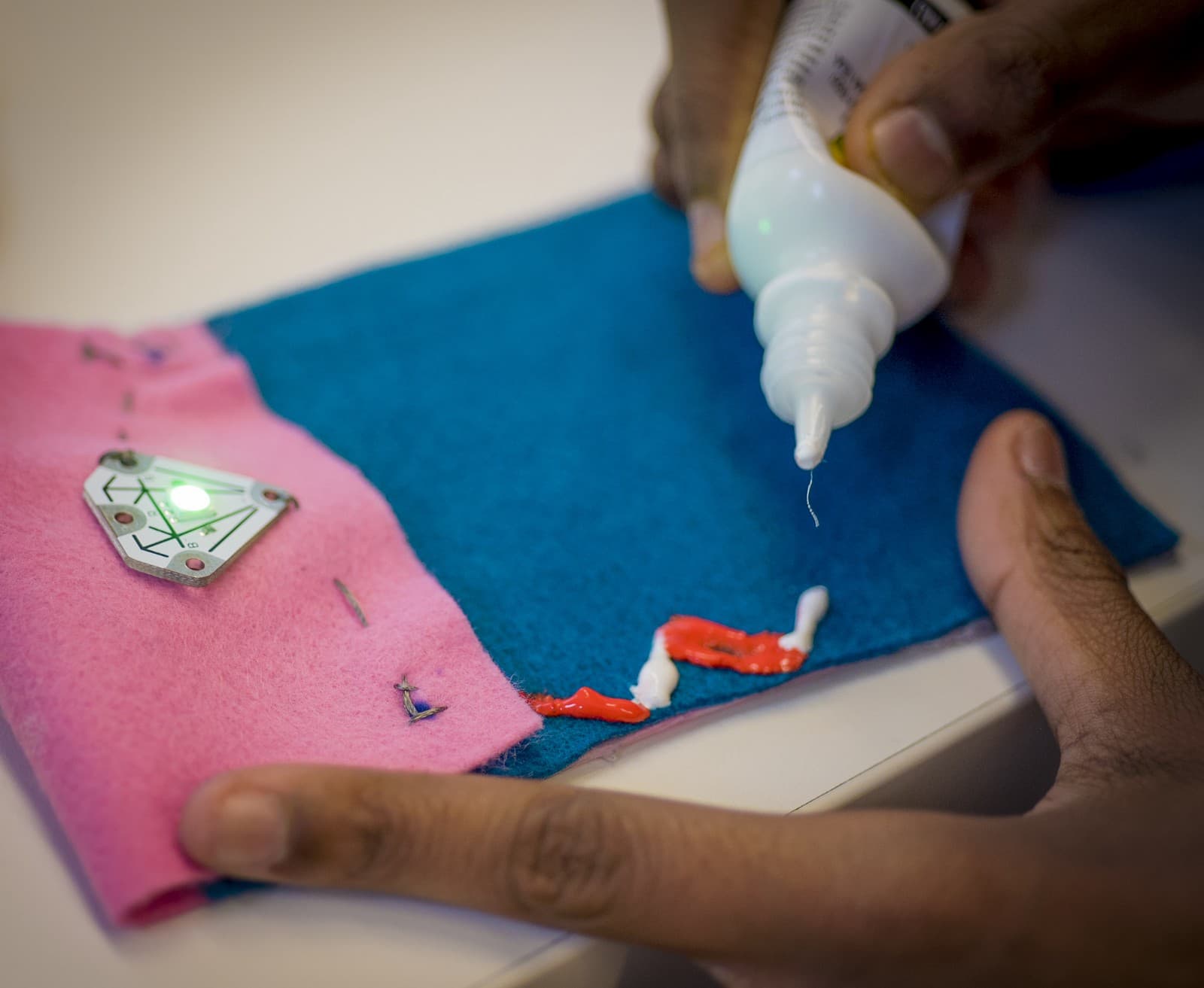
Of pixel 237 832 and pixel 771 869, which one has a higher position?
pixel 237 832

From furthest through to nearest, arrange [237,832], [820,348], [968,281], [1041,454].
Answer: [968,281] → [1041,454] → [820,348] → [237,832]

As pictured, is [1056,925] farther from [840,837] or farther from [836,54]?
[836,54]

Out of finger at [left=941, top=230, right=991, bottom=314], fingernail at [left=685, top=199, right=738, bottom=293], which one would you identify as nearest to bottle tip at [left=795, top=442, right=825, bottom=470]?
fingernail at [left=685, top=199, right=738, bottom=293]

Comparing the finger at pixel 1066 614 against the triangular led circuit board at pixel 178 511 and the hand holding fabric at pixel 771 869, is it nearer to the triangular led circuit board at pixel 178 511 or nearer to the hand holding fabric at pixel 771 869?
the hand holding fabric at pixel 771 869

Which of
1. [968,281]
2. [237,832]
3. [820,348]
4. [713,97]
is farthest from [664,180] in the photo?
[237,832]

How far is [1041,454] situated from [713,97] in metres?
0.31

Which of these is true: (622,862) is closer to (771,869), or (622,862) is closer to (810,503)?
(771,869)

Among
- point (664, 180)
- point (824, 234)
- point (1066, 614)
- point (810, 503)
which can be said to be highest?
point (664, 180)

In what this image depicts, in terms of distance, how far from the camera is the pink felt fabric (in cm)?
37

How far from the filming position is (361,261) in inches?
29.9

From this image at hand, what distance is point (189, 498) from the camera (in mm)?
469

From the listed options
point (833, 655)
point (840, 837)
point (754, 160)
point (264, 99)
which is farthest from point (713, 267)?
point (264, 99)

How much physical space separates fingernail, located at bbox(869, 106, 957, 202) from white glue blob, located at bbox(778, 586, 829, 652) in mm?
222

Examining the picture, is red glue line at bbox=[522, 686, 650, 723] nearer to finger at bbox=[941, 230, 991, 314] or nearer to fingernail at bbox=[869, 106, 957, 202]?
fingernail at bbox=[869, 106, 957, 202]
